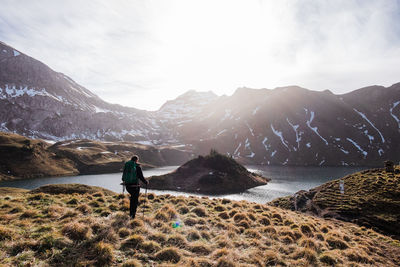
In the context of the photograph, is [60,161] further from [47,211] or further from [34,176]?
[47,211]

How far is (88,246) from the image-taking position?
732 centimetres

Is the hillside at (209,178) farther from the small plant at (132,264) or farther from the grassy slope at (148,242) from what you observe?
the small plant at (132,264)

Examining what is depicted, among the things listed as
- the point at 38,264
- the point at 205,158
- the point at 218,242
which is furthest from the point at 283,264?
the point at 205,158

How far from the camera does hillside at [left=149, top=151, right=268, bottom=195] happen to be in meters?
107

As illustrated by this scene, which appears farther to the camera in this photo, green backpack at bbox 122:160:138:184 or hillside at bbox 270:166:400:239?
hillside at bbox 270:166:400:239

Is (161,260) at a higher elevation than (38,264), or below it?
below

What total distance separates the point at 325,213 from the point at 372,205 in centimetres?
831

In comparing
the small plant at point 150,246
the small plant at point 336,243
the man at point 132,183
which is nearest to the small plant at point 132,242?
the small plant at point 150,246

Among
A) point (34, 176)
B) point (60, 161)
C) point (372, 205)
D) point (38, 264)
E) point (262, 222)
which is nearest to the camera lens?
point (38, 264)

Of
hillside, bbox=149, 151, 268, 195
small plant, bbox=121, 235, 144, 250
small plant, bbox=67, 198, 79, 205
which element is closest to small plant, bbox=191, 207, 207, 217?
small plant, bbox=121, 235, 144, 250

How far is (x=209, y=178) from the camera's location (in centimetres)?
11100

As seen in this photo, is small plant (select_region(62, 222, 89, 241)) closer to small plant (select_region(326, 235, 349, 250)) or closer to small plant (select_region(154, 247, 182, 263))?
small plant (select_region(154, 247, 182, 263))

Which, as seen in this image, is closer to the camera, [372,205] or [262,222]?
[262,222]

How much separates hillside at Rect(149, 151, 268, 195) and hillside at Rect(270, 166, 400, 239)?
59.3 m
